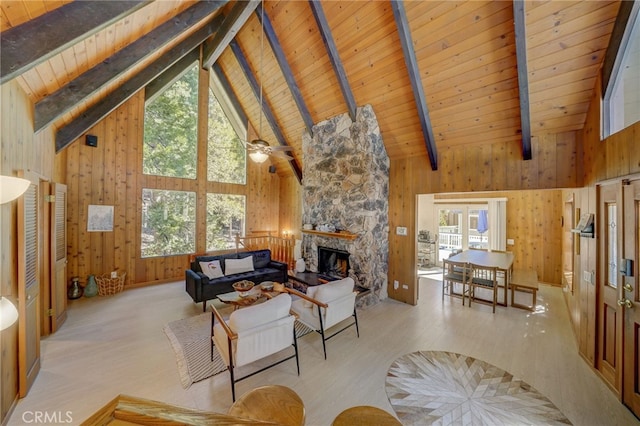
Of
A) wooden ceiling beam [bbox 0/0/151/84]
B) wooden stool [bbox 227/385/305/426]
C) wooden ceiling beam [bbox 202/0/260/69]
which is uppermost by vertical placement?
wooden ceiling beam [bbox 202/0/260/69]

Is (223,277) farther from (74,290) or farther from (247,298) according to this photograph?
(74,290)

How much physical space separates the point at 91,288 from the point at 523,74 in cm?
812

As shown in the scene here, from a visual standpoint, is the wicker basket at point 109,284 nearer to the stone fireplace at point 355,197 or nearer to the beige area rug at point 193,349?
the beige area rug at point 193,349

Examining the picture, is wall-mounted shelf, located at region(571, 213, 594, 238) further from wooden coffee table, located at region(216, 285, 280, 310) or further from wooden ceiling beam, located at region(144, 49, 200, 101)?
wooden ceiling beam, located at region(144, 49, 200, 101)

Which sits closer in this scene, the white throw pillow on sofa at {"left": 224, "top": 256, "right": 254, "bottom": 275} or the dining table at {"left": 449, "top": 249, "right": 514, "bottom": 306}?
the dining table at {"left": 449, "top": 249, "right": 514, "bottom": 306}

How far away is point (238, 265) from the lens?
5.30 metres

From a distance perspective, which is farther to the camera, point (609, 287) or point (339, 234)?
point (339, 234)

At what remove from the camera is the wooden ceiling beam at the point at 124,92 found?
404cm

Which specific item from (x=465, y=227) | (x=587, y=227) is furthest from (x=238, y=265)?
(x=465, y=227)

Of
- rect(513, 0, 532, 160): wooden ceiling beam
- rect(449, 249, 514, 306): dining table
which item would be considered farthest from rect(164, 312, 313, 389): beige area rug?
rect(513, 0, 532, 160): wooden ceiling beam

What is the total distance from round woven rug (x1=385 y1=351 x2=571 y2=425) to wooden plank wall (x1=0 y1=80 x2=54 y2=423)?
349 cm

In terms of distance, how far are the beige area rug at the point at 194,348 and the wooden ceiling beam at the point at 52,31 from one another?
303 centimetres

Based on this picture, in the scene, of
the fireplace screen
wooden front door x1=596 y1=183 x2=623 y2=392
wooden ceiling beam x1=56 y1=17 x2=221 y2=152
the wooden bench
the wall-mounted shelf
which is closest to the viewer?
wooden front door x1=596 y1=183 x2=623 y2=392

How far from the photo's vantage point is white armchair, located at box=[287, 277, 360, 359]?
3186 mm
